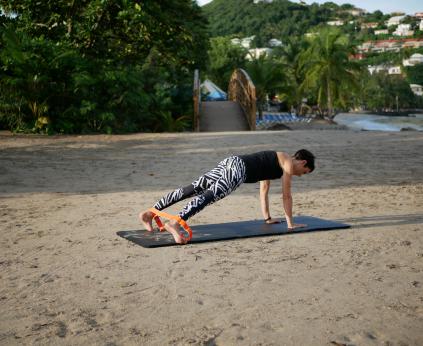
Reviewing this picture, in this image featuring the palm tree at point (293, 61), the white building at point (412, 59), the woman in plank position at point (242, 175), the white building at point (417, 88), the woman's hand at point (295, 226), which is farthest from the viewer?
the white building at point (412, 59)

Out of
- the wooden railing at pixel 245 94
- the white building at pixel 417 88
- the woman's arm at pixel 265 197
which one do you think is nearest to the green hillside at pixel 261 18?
the white building at pixel 417 88

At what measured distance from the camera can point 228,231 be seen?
20.3 ft

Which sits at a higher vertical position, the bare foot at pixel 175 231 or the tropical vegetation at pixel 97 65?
the tropical vegetation at pixel 97 65

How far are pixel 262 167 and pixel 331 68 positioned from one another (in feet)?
142

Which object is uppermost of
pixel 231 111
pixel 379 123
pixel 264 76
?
pixel 264 76

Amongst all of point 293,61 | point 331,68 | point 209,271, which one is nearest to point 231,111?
point 209,271

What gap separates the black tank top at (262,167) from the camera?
6.05 m

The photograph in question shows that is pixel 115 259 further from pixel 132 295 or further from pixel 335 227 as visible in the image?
pixel 335 227

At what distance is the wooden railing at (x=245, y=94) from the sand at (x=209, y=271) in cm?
1146

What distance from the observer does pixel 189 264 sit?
4973mm

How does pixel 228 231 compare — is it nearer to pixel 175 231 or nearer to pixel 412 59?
pixel 175 231

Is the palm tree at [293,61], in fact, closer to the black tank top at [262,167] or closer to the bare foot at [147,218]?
the black tank top at [262,167]

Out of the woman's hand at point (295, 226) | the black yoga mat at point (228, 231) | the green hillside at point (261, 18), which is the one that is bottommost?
the black yoga mat at point (228, 231)

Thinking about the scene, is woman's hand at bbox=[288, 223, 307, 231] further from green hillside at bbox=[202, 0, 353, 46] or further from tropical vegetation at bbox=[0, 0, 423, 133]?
green hillside at bbox=[202, 0, 353, 46]
